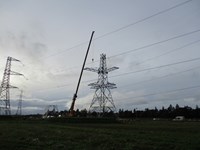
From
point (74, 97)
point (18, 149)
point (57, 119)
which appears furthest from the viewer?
point (74, 97)

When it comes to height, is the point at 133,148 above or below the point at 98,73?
below

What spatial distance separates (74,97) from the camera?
92.4 meters

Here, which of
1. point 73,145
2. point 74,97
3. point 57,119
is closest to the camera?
point 73,145

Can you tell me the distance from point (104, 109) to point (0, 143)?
5899cm

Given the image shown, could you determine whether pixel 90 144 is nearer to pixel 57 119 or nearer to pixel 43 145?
pixel 43 145

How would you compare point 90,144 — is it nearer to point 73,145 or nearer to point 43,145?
point 73,145

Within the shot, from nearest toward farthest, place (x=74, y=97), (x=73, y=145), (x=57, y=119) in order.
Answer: (x=73, y=145) → (x=57, y=119) → (x=74, y=97)

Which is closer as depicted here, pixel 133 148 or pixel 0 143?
pixel 133 148

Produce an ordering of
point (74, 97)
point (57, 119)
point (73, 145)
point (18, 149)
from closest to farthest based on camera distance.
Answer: point (18, 149)
point (73, 145)
point (57, 119)
point (74, 97)

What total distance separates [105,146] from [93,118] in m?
62.2

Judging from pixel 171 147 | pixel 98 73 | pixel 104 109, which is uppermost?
pixel 98 73

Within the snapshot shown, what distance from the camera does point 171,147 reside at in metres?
20.7

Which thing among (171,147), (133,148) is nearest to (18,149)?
(133,148)

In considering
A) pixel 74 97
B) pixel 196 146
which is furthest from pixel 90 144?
pixel 74 97
